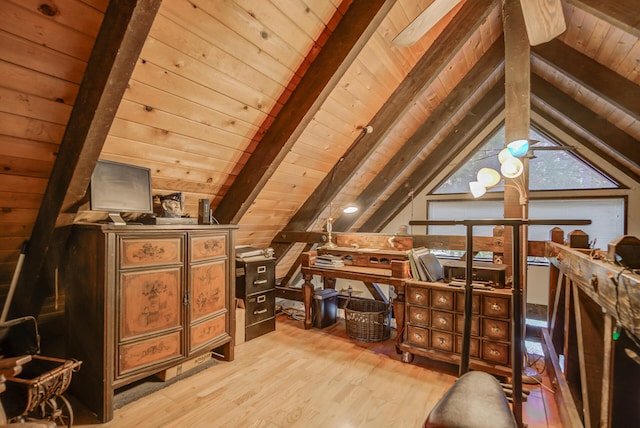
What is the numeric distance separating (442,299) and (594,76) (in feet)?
7.59

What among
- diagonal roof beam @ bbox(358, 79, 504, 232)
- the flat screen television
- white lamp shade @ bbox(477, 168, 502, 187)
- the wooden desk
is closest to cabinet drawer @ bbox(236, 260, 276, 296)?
the wooden desk

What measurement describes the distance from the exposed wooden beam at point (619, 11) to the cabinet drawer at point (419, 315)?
218cm

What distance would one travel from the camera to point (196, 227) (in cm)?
229

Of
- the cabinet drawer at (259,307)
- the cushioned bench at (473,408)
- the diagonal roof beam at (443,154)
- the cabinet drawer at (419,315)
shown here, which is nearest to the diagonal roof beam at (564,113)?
the diagonal roof beam at (443,154)

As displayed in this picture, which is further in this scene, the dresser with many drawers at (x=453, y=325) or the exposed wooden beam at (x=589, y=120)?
the exposed wooden beam at (x=589, y=120)

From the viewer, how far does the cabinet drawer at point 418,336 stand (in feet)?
8.56

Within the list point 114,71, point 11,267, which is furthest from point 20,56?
point 11,267

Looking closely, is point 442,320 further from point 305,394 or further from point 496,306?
point 305,394

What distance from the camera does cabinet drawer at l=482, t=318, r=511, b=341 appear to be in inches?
A: 90.2

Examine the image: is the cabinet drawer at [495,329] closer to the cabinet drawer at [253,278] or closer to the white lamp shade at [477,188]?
the white lamp shade at [477,188]

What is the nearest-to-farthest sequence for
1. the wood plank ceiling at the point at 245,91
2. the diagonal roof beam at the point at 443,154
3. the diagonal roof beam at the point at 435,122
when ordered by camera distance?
the wood plank ceiling at the point at 245,91, the diagonal roof beam at the point at 435,122, the diagonal roof beam at the point at 443,154

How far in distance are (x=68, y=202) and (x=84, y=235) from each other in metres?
0.24

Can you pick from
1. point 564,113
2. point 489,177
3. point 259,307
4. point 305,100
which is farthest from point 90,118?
point 564,113

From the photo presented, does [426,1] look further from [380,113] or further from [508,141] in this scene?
[508,141]
